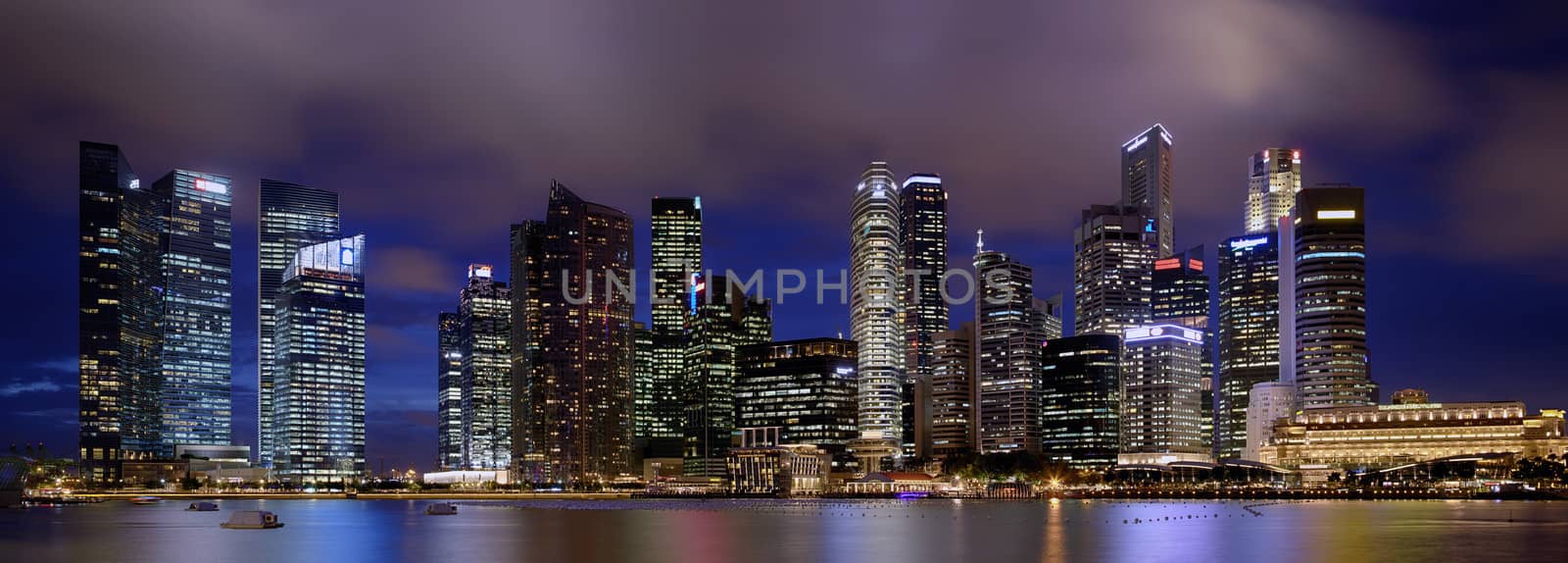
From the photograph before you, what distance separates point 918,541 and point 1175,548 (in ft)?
61.7

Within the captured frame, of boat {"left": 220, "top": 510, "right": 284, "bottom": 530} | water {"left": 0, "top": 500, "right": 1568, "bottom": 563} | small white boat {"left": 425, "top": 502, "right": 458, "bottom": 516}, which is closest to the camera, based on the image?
water {"left": 0, "top": 500, "right": 1568, "bottom": 563}

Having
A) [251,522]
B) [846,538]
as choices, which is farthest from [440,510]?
[846,538]

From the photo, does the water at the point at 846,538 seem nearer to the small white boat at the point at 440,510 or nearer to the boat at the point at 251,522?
the boat at the point at 251,522

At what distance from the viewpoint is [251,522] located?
12412 centimetres

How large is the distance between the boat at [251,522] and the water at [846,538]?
7.83 ft

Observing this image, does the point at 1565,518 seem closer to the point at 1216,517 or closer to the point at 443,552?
the point at 1216,517

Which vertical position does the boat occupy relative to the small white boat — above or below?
above

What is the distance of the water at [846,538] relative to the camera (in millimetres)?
79250

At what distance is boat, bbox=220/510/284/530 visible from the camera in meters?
124

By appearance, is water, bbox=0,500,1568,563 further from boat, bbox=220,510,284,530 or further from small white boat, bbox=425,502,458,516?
small white boat, bbox=425,502,458,516

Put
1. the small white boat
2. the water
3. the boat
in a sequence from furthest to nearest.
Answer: the small white boat, the boat, the water

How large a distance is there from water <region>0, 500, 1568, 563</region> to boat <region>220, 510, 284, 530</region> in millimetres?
2387

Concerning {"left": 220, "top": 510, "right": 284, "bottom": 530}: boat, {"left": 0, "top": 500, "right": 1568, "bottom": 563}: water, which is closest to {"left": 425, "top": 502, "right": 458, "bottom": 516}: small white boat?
{"left": 0, "top": 500, "right": 1568, "bottom": 563}: water

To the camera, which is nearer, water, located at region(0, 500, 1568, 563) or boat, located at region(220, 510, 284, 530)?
water, located at region(0, 500, 1568, 563)
